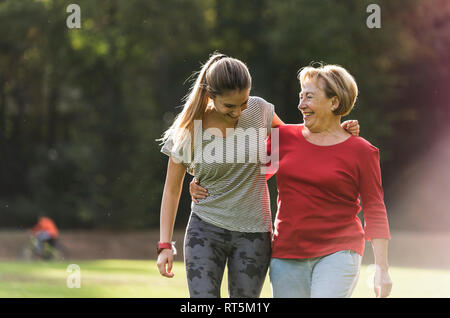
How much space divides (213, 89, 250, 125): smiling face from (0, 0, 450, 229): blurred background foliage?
17554 millimetres

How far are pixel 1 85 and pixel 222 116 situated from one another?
24.3 metres

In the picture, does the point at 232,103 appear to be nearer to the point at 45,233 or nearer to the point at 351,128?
the point at 351,128

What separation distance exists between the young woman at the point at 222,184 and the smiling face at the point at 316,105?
0.27m

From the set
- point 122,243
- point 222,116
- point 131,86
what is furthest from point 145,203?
point 222,116

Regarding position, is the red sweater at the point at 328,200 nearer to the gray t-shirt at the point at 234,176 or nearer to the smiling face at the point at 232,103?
the gray t-shirt at the point at 234,176

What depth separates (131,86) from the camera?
77.8 ft

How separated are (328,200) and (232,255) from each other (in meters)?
0.58

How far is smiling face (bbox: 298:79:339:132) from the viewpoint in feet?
12.7

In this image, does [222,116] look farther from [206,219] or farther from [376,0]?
[376,0]

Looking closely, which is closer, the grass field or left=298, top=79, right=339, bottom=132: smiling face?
left=298, top=79, right=339, bottom=132: smiling face

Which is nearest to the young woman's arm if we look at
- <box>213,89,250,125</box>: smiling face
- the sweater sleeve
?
<box>213,89,250,125</box>: smiling face

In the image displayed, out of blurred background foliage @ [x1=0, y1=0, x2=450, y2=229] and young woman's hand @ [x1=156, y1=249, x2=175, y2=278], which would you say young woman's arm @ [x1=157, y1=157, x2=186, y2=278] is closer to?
young woman's hand @ [x1=156, y1=249, x2=175, y2=278]

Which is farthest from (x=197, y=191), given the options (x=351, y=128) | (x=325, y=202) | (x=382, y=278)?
(x=382, y=278)

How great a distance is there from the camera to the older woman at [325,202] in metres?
3.73
